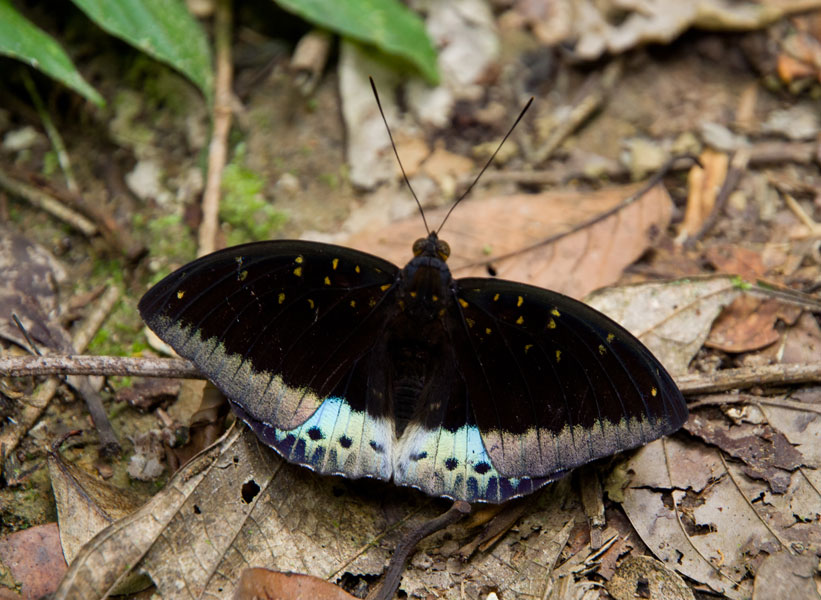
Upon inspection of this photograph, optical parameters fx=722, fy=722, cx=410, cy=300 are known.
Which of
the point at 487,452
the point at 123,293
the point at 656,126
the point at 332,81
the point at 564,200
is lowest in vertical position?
the point at 487,452

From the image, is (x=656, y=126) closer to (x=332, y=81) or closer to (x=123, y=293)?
(x=332, y=81)

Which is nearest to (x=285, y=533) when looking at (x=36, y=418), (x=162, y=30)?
(x=36, y=418)

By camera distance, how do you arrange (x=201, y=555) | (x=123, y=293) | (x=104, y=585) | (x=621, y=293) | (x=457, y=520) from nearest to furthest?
(x=104, y=585), (x=201, y=555), (x=457, y=520), (x=621, y=293), (x=123, y=293)

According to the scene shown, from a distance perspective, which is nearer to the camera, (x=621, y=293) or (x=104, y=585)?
(x=104, y=585)

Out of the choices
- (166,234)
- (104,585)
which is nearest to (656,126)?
(166,234)

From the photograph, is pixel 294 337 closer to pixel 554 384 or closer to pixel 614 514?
pixel 554 384

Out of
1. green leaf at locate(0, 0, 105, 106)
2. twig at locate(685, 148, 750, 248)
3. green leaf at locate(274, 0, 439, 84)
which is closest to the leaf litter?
twig at locate(685, 148, 750, 248)

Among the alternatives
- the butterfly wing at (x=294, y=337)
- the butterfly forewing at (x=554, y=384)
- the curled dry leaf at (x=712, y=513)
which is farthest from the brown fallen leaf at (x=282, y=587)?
the curled dry leaf at (x=712, y=513)
